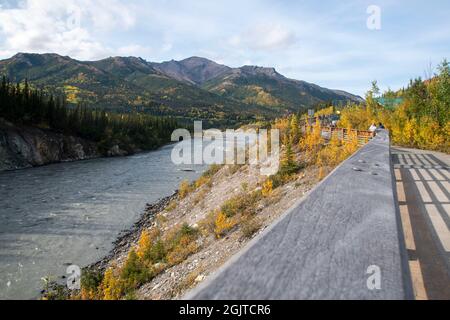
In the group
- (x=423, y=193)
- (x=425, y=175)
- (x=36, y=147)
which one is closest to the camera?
(x=423, y=193)

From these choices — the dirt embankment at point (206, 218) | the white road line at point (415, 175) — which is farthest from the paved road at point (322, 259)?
the white road line at point (415, 175)

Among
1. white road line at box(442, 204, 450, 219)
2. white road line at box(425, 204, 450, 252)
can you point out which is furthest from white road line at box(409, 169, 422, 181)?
white road line at box(425, 204, 450, 252)

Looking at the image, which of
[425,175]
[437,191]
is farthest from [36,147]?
[437,191]

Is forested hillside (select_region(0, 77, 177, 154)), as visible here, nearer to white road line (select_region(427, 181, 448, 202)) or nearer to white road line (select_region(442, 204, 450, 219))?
white road line (select_region(427, 181, 448, 202))

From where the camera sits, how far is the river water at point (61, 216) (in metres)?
13.6

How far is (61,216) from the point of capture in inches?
809

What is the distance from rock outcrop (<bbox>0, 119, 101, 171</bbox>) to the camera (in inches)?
1774

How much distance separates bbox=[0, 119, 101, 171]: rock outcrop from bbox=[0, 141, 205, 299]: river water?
28.1ft

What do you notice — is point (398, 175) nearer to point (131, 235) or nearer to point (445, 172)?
point (445, 172)

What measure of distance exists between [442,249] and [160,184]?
2844cm

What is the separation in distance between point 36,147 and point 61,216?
118ft

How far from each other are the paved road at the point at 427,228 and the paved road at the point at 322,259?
1916mm

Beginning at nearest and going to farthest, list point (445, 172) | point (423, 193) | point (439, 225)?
point (439, 225) < point (423, 193) < point (445, 172)
